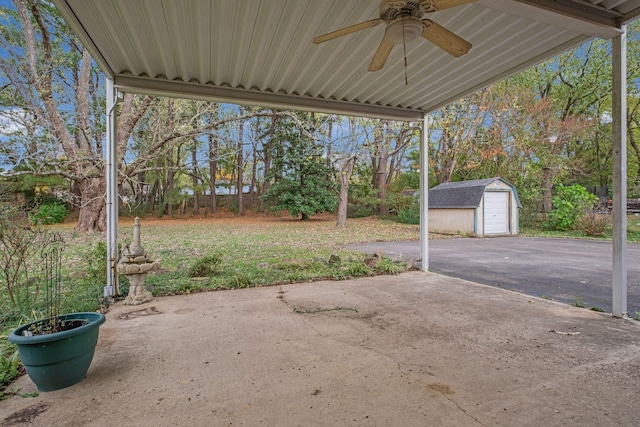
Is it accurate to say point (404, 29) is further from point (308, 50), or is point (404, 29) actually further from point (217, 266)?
point (217, 266)

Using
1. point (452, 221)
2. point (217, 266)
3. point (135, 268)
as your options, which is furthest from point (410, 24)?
point (452, 221)

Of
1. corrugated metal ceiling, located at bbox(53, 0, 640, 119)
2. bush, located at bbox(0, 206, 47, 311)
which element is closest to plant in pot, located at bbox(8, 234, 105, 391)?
bush, located at bbox(0, 206, 47, 311)

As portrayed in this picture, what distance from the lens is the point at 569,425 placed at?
1571 millimetres

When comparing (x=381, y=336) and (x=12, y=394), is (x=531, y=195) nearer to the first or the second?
(x=381, y=336)

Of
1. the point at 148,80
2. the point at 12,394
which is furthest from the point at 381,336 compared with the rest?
the point at 148,80

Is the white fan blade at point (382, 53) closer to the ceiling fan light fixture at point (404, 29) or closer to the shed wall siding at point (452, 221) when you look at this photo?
the ceiling fan light fixture at point (404, 29)

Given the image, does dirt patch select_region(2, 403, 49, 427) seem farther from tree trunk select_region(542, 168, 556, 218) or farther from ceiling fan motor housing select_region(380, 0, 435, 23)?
tree trunk select_region(542, 168, 556, 218)

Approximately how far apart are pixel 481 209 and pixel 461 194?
956 millimetres

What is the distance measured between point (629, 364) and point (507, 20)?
2.92 m

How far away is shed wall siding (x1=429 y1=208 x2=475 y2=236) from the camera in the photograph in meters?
11.2

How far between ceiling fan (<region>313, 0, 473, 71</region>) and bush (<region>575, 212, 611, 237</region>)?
11296mm

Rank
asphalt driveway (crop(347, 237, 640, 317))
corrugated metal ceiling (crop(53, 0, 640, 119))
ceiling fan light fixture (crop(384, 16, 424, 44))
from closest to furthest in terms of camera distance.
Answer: ceiling fan light fixture (crop(384, 16, 424, 44)) < corrugated metal ceiling (crop(53, 0, 640, 119)) < asphalt driveway (crop(347, 237, 640, 317))

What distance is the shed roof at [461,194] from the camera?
35.9 feet

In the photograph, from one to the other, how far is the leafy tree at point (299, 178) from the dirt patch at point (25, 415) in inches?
510
